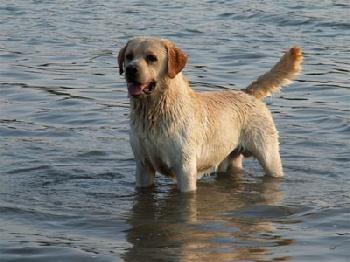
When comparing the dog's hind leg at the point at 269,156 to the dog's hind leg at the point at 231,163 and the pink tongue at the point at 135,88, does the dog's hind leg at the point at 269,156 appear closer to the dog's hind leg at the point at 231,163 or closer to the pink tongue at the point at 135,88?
the dog's hind leg at the point at 231,163

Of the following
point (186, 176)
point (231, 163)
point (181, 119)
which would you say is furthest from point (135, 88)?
point (231, 163)

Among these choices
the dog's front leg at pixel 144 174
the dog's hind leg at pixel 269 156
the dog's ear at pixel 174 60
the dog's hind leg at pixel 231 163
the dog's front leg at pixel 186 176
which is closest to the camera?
the dog's ear at pixel 174 60

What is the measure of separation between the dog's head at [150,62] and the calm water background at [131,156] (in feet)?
4.05

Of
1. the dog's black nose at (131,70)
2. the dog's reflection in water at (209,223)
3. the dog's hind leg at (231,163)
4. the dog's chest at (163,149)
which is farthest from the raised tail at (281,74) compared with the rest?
the dog's black nose at (131,70)

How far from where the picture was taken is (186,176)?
953 cm

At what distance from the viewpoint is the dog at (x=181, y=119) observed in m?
9.19

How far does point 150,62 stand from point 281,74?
1.95 metres

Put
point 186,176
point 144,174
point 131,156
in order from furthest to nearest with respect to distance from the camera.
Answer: point 131,156
point 144,174
point 186,176

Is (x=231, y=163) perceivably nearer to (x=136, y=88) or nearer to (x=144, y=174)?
(x=144, y=174)

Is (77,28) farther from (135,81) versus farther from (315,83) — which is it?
(135,81)

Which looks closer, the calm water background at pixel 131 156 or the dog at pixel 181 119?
the calm water background at pixel 131 156

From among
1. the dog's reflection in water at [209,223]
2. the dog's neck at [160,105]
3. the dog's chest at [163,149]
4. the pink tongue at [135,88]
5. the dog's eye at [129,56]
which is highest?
the dog's eye at [129,56]

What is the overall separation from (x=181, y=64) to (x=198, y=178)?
5.61 ft

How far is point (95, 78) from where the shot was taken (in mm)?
15891
